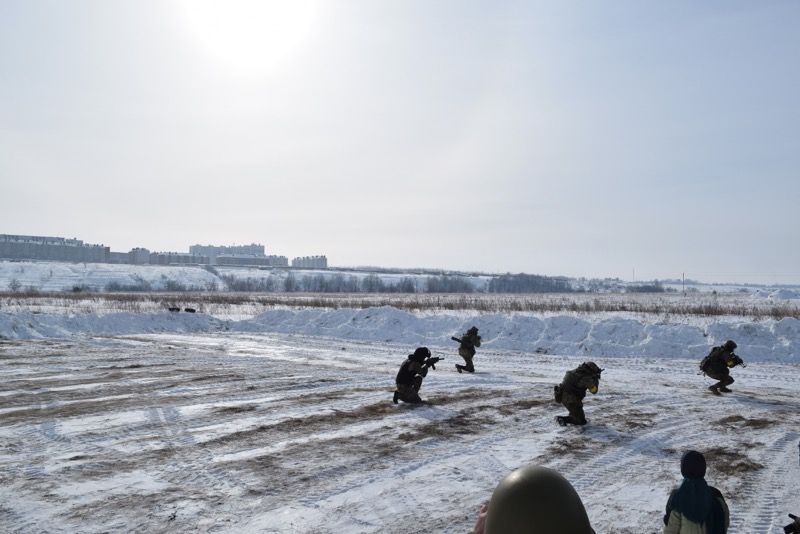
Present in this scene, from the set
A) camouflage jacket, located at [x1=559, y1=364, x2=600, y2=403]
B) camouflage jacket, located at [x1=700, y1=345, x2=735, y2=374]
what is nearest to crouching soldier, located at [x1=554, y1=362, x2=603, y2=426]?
camouflage jacket, located at [x1=559, y1=364, x2=600, y2=403]

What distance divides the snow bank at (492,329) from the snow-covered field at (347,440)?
138 cm

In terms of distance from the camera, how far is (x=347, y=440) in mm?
8867

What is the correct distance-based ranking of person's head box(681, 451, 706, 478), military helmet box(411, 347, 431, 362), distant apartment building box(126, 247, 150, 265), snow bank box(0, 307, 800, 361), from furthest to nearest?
distant apartment building box(126, 247, 150, 265)
snow bank box(0, 307, 800, 361)
military helmet box(411, 347, 431, 362)
person's head box(681, 451, 706, 478)

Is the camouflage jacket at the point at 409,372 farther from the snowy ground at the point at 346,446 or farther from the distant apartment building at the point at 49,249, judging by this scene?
the distant apartment building at the point at 49,249

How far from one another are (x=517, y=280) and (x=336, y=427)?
14751 cm

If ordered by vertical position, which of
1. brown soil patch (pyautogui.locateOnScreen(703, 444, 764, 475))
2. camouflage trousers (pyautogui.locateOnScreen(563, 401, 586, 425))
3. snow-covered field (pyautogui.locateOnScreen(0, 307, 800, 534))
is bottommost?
snow-covered field (pyautogui.locateOnScreen(0, 307, 800, 534))

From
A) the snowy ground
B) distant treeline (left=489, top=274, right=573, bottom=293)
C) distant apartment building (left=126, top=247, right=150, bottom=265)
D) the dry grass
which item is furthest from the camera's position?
distant apartment building (left=126, top=247, right=150, bottom=265)

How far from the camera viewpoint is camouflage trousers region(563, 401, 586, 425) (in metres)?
9.92

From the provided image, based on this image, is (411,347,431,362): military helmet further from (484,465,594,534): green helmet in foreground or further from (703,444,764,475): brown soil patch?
(484,465,594,534): green helmet in foreground

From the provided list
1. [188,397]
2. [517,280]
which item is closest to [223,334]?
[188,397]

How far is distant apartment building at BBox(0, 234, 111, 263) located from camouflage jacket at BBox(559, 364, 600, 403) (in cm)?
16628

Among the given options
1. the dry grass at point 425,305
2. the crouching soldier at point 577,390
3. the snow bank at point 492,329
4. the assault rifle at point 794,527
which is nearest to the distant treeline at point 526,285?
the dry grass at point 425,305

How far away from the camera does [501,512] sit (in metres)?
2.09

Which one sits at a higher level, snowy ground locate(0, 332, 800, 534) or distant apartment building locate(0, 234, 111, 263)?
distant apartment building locate(0, 234, 111, 263)
